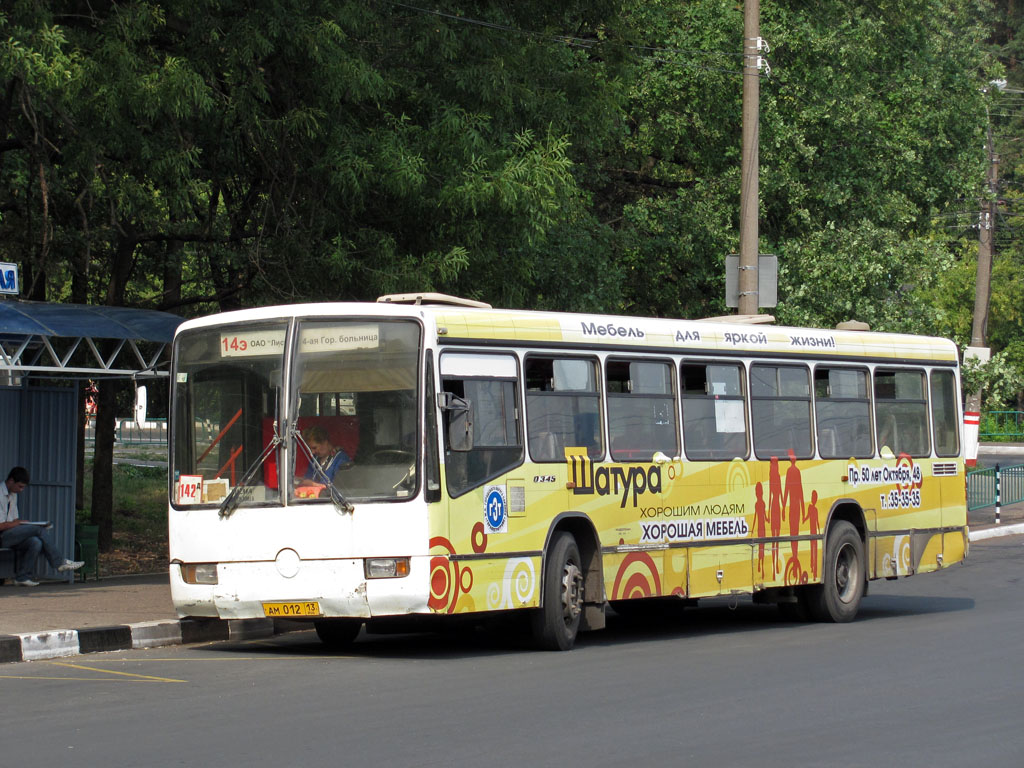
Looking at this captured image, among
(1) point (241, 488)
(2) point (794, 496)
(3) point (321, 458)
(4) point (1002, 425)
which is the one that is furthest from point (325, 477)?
(4) point (1002, 425)

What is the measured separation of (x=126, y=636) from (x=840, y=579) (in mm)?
7556

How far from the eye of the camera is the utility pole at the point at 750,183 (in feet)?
64.8

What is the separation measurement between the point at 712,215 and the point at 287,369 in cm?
1653

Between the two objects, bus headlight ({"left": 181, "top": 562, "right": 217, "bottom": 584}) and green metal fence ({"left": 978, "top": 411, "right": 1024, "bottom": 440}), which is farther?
green metal fence ({"left": 978, "top": 411, "right": 1024, "bottom": 440})

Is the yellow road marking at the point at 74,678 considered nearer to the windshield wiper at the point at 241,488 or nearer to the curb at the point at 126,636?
the curb at the point at 126,636

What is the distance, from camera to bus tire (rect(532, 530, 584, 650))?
12656 millimetres

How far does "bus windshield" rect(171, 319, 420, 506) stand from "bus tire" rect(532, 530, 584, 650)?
5.52 ft

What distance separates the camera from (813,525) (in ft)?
52.0

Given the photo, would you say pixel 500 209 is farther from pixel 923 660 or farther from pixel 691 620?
pixel 923 660

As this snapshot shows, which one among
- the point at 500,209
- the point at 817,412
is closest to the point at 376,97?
the point at 500,209

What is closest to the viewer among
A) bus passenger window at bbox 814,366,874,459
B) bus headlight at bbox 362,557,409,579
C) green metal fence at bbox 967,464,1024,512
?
bus headlight at bbox 362,557,409,579

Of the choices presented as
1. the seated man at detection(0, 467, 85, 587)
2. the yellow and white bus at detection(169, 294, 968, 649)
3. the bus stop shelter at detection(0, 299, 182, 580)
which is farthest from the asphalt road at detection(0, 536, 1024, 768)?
the bus stop shelter at detection(0, 299, 182, 580)

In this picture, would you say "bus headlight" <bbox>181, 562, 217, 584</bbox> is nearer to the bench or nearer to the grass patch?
the bench

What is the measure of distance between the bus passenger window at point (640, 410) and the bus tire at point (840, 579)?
9.24 ft
